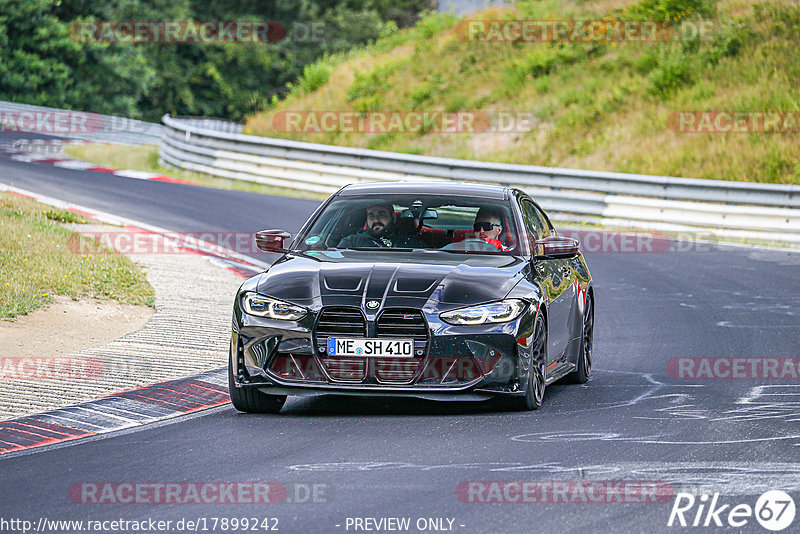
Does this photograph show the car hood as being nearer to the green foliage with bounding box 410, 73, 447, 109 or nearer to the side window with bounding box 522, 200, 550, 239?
the side window with bounding box 522, 200, 550, 239

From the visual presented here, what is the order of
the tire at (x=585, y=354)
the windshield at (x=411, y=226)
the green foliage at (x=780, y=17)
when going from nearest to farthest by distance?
the windshield at (x=411, y=226)
the tire at (x=585, y=354)
the green foliage at (x=780, y=17)

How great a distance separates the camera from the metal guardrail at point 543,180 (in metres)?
22.5

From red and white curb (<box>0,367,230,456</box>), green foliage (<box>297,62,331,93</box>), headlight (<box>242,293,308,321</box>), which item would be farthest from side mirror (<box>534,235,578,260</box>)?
green foliage (<box>297,62,331,93</box>)

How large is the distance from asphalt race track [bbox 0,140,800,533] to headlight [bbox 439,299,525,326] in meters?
0.66

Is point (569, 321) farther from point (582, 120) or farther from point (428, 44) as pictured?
point (428, 44)

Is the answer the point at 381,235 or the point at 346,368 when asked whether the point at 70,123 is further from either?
the point at 346,368

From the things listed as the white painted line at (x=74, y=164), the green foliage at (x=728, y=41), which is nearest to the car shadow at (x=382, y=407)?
the white painted line at (x=74, y=164)

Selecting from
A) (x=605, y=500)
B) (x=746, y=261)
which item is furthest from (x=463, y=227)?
(x=746, y=261)

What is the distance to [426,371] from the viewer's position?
8.15 meters

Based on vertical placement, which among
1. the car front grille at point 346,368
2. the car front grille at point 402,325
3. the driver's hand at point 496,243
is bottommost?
the car front grille at point 346,368

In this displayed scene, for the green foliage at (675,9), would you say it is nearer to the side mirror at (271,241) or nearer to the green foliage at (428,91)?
the green foliage at (428,91)

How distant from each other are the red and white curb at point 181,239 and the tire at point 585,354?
245 inches

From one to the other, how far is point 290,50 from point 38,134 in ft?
87.5

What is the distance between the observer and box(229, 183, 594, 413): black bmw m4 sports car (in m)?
8.12
